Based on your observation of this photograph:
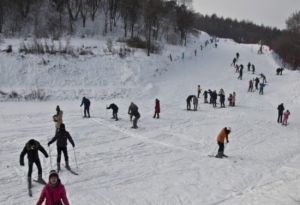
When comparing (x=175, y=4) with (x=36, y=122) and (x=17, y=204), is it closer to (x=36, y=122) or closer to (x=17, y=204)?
(x=36, y=122)

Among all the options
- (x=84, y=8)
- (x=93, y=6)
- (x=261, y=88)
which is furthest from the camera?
(x=84, y=8)

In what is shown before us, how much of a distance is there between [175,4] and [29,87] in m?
40.4

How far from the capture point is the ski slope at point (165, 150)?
1341 cm

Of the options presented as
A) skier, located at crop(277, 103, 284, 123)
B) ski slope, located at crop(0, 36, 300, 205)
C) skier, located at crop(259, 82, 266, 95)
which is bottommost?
ski slope, located at crop(0, 36, 300, 205)

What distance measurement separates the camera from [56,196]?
8.88m

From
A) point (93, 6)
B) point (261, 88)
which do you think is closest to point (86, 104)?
point (261, 88)

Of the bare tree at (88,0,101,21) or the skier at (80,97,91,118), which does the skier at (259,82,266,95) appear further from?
the bare tree at (88,0,101,21)

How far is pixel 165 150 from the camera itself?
19047 millimetres

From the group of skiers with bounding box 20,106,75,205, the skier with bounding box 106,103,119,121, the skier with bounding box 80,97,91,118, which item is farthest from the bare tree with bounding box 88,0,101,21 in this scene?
the group of skiers with bounding box 20,106,75,205

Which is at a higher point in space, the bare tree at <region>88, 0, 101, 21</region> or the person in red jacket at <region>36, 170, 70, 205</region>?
the bare tree at <region>88, 0, 101, 21</region>

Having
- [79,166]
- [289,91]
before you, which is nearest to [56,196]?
[79,166]

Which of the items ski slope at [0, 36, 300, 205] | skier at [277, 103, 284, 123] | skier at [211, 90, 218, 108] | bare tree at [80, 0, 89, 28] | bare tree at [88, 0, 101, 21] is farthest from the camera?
bare tree at [88, 0, 101, 21]

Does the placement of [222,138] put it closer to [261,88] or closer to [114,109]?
[114,109]

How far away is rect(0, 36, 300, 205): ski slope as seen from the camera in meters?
13.4
